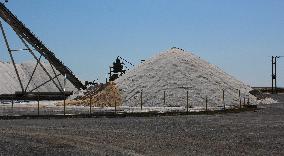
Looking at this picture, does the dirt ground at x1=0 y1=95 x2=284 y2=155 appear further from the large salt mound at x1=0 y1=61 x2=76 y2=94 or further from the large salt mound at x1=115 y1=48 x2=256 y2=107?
the large salt mound at x1=0 y1=61 x2=76 y2=94

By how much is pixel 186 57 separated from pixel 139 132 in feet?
106

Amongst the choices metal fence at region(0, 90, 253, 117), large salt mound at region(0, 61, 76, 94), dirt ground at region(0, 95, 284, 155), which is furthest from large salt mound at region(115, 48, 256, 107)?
large salt mound at region(0, 61, 76, 94)

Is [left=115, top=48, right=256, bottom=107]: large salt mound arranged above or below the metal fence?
above

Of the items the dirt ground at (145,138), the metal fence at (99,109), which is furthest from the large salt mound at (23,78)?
the dirt ground at (145,138)

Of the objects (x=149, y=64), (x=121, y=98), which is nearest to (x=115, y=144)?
(x=121, y=98)

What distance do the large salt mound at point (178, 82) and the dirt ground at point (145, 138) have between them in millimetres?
16672

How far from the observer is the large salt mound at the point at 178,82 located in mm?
42125

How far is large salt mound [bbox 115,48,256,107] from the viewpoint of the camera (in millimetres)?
42125

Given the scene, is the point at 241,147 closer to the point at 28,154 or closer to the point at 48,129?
the point at 28,154

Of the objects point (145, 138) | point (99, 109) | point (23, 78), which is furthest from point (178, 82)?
point (23, 78)

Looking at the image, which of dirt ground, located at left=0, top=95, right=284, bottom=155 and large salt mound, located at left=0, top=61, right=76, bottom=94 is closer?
dirt ground, located at left=0, top=95, right=284, bottom=155

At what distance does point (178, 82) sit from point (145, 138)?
2744cm

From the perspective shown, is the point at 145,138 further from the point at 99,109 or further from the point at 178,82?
the point at 178,82

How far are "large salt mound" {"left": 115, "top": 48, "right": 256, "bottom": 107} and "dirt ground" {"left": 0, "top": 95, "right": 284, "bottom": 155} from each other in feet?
54.7
